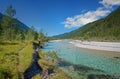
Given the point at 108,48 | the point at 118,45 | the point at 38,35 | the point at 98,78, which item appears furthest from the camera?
the point at 38,35

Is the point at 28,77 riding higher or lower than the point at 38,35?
lower

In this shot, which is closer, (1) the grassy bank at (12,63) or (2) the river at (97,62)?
(1) the grassy bank at (12,63)

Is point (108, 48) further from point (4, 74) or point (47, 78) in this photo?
point (4, 74)

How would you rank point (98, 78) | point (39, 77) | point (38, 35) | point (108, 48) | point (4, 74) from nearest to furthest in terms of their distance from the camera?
point (4, 74) < point (39, 77) < point (98, 78) < point (108, 48) < point (38, 35)

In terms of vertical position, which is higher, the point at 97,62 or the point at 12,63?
the point at 12,63

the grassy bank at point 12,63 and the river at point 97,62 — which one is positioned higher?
the grassy bank at point 12,63

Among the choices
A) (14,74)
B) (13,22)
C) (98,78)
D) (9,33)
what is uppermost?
(13,22)

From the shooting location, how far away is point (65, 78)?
2419 centimetres

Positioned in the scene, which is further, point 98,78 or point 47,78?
point 98,78

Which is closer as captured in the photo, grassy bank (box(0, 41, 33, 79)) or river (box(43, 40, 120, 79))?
grassy bank (box(0, 41, 33, 79))

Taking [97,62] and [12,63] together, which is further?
[97,62]

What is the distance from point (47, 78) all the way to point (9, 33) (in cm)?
8342

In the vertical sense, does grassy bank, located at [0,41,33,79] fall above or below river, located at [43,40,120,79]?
above

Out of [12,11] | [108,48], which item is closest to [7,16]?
[12,11]
